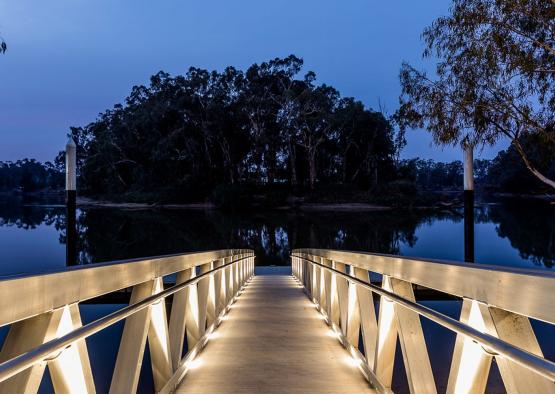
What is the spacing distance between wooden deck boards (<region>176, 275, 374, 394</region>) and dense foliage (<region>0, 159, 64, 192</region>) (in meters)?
100.0

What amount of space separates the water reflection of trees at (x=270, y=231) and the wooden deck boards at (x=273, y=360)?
2291 centimetres

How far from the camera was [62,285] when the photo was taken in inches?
75.5

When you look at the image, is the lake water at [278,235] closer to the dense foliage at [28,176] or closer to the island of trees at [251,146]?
the island of trees at [251,146]

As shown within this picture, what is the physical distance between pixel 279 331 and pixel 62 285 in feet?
12.0

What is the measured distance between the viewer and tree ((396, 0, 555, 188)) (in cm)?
1238

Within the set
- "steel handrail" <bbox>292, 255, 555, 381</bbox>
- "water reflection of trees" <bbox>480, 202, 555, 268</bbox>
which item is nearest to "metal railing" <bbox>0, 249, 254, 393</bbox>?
"steel handrail" <bbox>292, 255, 555, 381</bbox>

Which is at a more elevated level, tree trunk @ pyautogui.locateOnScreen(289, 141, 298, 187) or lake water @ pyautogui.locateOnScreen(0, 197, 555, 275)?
tree trunk @ pyautogui.locateOnScreen(289, 141, 298, 187)

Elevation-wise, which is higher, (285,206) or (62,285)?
(285,206)

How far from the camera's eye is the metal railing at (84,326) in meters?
1.60

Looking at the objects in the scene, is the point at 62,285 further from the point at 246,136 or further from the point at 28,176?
the point at 28,176

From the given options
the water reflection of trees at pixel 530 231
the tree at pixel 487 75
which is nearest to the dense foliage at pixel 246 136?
the water reflection of trees at pixel 530 231

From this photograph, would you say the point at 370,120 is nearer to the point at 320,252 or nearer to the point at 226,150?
the point at 226,150

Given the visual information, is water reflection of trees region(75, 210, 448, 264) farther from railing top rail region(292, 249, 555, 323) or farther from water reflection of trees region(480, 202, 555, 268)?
railing top rail region(292, 249, 555, 323)

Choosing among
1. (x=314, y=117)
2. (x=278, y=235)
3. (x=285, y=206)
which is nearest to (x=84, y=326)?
(x=278, y=235)
